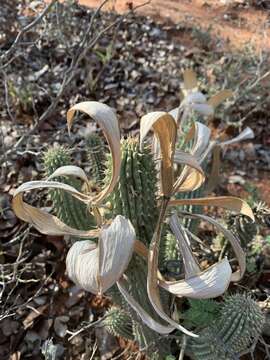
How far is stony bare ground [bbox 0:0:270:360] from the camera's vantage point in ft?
6.29

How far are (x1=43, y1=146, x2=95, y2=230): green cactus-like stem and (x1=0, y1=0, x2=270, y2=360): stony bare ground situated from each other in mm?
352

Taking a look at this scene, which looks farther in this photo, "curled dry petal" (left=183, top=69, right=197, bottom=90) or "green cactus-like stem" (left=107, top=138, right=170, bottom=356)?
"curled dry petal" (left=183, top=69, right=197, bottom=90)

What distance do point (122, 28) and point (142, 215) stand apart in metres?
2.54

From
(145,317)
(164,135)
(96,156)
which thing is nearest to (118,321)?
(145,317)

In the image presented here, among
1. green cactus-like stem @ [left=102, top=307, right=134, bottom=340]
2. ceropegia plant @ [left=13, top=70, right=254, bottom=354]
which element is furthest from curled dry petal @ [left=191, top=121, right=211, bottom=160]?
green cactus-like stem @ [left=102, top=307, right=134, bottom=340]

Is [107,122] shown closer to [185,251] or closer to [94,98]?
[185,251]

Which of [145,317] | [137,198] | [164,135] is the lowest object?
[145,317]

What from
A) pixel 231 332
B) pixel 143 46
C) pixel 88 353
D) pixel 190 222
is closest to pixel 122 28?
pixel 143 46

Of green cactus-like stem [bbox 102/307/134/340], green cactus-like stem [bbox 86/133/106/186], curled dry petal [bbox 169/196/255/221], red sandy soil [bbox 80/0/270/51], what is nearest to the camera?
curled dry petal [bbox 169/196/255/221]

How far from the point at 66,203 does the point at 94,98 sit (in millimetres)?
1606

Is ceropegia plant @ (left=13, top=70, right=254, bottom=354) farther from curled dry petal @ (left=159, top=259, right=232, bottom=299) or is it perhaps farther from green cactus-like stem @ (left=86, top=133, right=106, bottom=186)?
green cactus-like stem @ (left=86, top=133, right=106, bottom=186)

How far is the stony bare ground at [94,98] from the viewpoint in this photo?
192 cm

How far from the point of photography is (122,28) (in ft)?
11.5

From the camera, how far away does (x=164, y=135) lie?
3.75 ft
